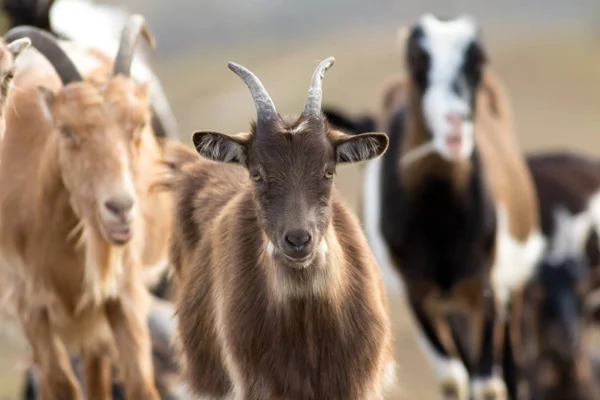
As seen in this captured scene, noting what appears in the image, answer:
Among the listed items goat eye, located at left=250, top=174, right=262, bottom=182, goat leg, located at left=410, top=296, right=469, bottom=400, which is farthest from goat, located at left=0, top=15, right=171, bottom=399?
goat leg, located at left=410, top=296, right=469, bottom=400

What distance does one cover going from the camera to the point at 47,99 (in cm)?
705

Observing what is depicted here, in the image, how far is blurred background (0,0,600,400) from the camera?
2557cm

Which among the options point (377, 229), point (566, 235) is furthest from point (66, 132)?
point (566, 235)

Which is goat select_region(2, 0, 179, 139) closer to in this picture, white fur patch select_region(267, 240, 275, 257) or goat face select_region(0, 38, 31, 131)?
goat face select_region(0, 38, 31, 131)

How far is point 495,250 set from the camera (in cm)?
959

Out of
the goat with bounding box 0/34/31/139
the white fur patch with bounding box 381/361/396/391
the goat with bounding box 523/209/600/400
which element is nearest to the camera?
the goat with bounding box 0/34/31/139

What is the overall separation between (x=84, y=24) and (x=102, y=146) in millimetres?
3692

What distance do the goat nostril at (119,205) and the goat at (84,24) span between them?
2699 millimetres

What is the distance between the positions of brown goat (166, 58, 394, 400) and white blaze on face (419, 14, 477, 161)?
3.00m

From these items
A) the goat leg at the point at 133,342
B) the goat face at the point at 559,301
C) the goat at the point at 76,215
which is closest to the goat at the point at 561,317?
the goat face at the point at 559,301

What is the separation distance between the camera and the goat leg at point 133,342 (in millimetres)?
7098

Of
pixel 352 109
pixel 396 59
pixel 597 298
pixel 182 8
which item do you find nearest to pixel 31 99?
pixel 597 298

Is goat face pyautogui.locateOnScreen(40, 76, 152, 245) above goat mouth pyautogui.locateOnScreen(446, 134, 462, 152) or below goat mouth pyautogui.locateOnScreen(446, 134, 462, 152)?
above

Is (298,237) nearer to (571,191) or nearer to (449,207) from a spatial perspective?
(449,207)
